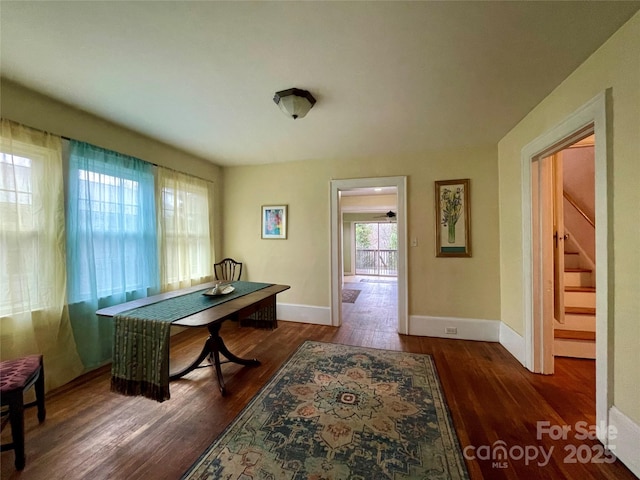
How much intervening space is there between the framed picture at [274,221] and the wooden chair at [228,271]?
2.21ft

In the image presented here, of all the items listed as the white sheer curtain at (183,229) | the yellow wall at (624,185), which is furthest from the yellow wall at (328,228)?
the yellow wall at (624,185)

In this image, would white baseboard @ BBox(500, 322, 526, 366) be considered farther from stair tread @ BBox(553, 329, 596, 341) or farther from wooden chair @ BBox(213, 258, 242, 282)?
wooden chair @ BBox(213, 258, 242, 282)

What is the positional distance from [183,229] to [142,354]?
2016 millimetres

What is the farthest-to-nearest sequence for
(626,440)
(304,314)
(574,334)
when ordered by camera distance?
(304,314) < (574,334) < (626,440)

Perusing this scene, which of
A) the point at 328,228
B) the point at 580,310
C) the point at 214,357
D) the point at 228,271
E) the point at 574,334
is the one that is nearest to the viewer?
the point at 214,357

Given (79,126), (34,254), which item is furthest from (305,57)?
(34,254)

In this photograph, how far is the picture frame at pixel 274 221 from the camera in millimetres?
3801

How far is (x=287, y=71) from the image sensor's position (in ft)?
5.53

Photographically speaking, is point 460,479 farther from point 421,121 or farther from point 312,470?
point 421,121

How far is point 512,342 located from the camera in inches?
105

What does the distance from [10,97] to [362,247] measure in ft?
28.9

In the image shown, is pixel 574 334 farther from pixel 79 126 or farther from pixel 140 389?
pixel 79 126

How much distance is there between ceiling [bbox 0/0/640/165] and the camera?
1240 millimetres

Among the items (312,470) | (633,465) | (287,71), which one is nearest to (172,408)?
(312,470)
